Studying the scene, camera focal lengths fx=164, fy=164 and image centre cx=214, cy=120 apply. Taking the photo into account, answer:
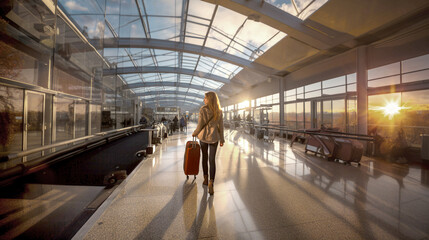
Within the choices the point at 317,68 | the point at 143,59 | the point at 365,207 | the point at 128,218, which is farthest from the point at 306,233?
the point at 143,59

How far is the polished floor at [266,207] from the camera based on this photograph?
1.82 metres

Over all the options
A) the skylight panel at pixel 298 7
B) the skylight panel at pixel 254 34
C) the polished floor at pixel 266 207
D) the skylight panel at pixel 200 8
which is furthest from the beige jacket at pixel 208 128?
the skylight panel at pixel 254 34

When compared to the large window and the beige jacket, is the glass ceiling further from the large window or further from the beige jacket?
the beige jacket

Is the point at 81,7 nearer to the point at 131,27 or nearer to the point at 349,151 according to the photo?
the point at 131,27

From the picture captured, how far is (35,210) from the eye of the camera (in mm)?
2342

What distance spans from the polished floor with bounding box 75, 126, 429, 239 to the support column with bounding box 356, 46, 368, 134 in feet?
13.5

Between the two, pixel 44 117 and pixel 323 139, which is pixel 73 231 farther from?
pixel 323 139

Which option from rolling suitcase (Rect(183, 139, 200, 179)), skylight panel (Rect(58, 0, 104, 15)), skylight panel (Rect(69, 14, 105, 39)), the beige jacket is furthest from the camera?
skylight panel (Rect(69, 14, 105, 39))

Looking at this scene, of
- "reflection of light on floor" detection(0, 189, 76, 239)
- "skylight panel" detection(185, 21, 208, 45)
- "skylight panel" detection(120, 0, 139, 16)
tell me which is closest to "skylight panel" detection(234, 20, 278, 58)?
"skylight panel" detection(185, 21, 208, 45)

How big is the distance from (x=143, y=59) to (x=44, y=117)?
1053 centimetres

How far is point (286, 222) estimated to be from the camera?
78.8 inches

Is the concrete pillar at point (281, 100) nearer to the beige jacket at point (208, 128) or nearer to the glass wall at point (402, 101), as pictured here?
the glass wall at point (402, 101)

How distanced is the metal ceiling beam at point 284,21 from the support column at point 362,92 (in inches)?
48.7

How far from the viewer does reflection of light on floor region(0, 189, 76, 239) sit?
1922mm
